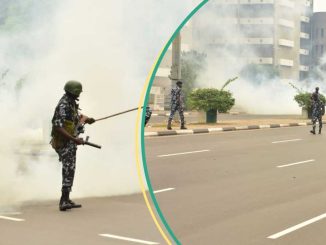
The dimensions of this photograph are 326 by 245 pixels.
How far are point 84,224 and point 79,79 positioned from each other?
1381mm

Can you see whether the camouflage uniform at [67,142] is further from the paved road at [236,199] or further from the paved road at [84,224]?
the paved road at [236,199]

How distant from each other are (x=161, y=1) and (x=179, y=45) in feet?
0.95

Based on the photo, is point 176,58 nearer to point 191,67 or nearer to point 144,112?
point 191,67

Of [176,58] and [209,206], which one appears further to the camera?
[209,206]

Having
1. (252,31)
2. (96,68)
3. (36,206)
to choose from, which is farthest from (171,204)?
(36,206)

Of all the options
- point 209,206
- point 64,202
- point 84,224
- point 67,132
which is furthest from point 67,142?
point 209,206

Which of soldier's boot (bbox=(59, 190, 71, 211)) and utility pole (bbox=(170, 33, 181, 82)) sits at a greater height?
utility pole (bbox=(170, 33, 181, 82))

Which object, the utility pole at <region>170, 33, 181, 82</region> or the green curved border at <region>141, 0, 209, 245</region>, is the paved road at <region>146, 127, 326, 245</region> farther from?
the utility pole at <region>170, 33, 181, 82</region>

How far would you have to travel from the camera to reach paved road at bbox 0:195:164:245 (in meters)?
4.93

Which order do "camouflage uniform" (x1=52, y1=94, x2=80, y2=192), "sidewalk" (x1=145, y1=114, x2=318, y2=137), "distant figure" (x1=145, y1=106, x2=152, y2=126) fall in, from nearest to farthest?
"distant figure" (x1=145, y1=106, x2=152, y2=126), "sidewalk" (x1=145, y1=114, x2=318, y2=137), "camouflage uniform" (x1=52, y1=94, x2=80, y2=192)

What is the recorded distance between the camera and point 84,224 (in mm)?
5523

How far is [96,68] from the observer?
565 centimetres

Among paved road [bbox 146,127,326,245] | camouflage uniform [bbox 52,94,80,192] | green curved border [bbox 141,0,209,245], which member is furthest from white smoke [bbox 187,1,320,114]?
camouflage uniform [bbox 52,94,80,192]

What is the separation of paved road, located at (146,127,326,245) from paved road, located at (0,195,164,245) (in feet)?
2.33
